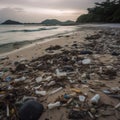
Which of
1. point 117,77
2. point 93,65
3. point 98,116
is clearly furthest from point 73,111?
point 93,65

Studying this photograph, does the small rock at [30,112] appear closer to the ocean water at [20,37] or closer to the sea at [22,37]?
the sea at [22,37]

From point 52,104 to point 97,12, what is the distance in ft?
193

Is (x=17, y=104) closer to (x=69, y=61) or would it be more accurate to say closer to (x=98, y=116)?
(x=98, y=116)

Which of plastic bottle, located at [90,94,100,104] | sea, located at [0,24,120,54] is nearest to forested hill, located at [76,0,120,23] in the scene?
sea, located at [0,24,120,54]

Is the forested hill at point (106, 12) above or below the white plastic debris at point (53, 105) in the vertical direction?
above

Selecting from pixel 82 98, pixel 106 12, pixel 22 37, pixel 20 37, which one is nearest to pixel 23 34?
pixel 20 37

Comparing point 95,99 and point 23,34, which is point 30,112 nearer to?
point 95,99

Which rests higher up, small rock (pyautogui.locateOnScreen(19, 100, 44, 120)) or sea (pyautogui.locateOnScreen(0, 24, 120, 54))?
small rock (pyautogui.locateOnScreen(19, 100, 44, 120))

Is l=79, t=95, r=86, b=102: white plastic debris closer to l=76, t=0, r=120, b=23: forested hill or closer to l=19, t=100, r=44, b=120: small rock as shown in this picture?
l=19, t=100, r=44, b=120: small rock

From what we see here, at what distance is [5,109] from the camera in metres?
2.76

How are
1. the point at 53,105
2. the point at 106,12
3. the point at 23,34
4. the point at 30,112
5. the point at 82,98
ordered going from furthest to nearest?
the point at 106,12 < the point at 23,34 < the point at 82,98 < the point at 53,105 < the point at 30,112

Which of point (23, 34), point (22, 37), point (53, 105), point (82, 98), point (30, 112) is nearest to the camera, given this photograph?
point (30, 112)

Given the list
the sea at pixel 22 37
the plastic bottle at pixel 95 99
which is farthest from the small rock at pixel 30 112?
the sea at pixel 22 37

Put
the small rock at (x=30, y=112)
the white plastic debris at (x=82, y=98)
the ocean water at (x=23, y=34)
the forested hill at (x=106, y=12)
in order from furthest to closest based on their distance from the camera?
1. the forested hill at (x=106, y=12)
2. the ocean water at (x=23, y=34)
3. the white plastic debris at (x=82, y=98)
4. the small rock at (x=30, y=112)
